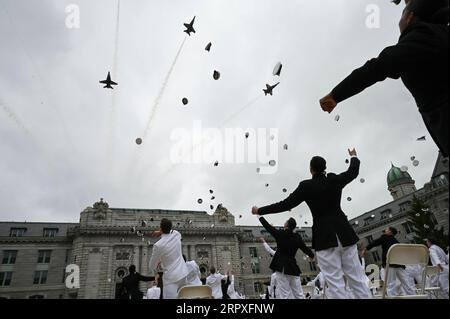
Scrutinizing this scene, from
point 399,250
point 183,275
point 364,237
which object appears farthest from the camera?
point 364,237

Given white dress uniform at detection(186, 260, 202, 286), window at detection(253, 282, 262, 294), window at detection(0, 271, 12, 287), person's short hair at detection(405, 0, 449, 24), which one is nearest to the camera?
person's short hair at detection(405, 0, 449, 24)

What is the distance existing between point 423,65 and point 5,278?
51.5 m

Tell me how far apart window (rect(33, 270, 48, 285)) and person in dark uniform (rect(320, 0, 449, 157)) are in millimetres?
49921

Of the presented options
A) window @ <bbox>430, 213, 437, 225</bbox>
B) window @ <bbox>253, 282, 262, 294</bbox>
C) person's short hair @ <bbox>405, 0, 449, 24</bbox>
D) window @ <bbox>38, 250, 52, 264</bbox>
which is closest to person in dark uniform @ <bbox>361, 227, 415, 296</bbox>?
person's short hair @ <bbox>405, 0, 449, 24</bbox>

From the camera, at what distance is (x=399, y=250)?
425cm

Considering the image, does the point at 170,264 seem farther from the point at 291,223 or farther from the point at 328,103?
the point at 328,103

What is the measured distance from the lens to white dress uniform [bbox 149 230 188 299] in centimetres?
568

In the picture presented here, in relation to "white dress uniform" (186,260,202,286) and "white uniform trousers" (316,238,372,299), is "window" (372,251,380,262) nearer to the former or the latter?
"white dress uniform" (186,260,202,286)
